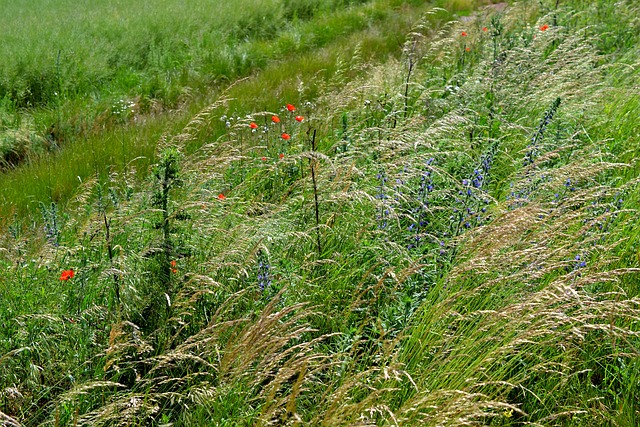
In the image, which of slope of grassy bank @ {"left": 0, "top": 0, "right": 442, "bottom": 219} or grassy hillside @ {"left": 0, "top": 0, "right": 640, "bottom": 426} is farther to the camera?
slope of grassy bank @ {"left": 0, "top": 0, "right": 442, "bottom": 219}

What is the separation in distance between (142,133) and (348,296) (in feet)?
14.1

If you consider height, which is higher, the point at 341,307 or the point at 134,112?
the point at 341,307

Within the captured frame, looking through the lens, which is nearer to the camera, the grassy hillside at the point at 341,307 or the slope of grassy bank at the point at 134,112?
the grassy hillside at the point at 341,307

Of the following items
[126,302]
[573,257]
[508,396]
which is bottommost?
[508,396]

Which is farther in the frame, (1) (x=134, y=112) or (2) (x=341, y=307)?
(1) (x=134, y=112)

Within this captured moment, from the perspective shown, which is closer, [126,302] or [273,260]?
[126,302]

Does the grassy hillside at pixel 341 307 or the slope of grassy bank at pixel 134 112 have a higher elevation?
the grassy hillside at pixel 341 307

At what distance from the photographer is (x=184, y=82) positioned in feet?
27.6

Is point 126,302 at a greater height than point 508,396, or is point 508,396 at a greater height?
point 126,302

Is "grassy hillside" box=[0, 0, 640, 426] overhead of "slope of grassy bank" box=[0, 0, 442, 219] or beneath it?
overhead

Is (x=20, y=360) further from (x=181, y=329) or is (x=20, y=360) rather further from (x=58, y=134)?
(x=58, y=134)

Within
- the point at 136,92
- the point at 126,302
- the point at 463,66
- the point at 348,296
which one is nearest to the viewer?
the point at 126,302

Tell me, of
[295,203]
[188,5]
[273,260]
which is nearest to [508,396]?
[273,260]

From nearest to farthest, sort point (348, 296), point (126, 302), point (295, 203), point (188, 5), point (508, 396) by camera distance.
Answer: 1. point (508, 396)
2. point (126, 302)
3. point (348, 296)
4. point (295, 203)
5. point (188, 5)
